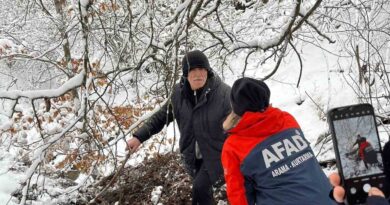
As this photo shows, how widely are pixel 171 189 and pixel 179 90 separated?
204cm

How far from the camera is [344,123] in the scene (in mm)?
1455

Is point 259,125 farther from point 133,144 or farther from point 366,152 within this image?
point 133,144

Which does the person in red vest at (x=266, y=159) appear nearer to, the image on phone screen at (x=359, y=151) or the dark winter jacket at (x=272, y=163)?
the dark winter jacket at (x=272, y=163)

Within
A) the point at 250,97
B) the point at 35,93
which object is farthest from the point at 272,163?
the point at 35,93

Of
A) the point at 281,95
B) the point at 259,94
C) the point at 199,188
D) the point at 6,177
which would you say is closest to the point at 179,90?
the point at 199,188

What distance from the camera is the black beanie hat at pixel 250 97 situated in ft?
7.12

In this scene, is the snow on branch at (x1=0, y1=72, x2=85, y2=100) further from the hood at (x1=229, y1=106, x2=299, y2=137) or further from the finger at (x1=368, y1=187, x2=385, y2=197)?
the finger at (x1=368, y1=187, x2=385, y2=197)

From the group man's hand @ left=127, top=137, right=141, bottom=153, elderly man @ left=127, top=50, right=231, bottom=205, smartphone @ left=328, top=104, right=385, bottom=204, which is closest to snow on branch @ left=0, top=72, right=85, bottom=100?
man's hand @ left=127, top=137, right=141, bottom=153

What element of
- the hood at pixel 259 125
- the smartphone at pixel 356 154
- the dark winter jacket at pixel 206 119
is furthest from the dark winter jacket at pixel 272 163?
the dark winter jacket at pixel 206 119

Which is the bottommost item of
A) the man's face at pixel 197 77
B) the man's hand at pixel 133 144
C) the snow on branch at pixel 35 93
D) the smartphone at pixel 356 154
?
the smartphone at pixel 356 154

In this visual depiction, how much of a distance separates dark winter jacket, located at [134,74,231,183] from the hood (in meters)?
1.03

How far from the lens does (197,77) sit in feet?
10.8

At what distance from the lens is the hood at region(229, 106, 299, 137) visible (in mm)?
2102

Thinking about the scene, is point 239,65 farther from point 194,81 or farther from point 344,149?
point 344,149
